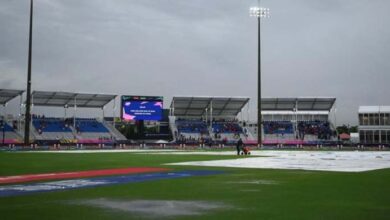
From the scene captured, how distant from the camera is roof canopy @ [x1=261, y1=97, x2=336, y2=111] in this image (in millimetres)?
90938

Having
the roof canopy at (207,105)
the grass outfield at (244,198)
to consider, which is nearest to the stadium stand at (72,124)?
the roof canopy at (207,105)

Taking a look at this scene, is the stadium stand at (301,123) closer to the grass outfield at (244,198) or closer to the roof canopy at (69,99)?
the roof canopy at (69,99)

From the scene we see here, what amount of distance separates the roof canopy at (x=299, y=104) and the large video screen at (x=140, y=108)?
2485 cm

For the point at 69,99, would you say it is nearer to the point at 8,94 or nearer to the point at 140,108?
the point at 8,94

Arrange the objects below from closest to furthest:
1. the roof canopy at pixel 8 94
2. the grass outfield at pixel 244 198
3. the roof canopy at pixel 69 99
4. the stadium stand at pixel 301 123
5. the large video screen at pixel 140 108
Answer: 1. the grass outfield at pixel 244 198
2. the large video screen at pixel 140 108
3. the roof canopy at pixel 8 94
4. the roof canopy at pixel 69 99
5. the stadium stand at pixel 301 123

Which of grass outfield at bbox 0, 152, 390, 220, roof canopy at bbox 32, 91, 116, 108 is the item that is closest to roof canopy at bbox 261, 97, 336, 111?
roof canopy at bbox 32, 91, 116, 108

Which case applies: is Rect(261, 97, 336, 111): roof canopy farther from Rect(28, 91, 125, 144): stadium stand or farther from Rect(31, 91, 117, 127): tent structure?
Rect(31, 91, 117, 127): tent structure

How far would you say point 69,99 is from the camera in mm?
82625

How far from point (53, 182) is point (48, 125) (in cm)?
6675

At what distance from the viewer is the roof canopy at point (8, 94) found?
7581 centimetres

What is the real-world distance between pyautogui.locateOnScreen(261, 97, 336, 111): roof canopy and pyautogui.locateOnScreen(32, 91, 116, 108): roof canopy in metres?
30.1

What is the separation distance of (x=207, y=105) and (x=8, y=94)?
35806 mm

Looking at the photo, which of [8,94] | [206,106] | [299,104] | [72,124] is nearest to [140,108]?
[72,124]

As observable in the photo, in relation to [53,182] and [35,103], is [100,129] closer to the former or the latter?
[35,103]
